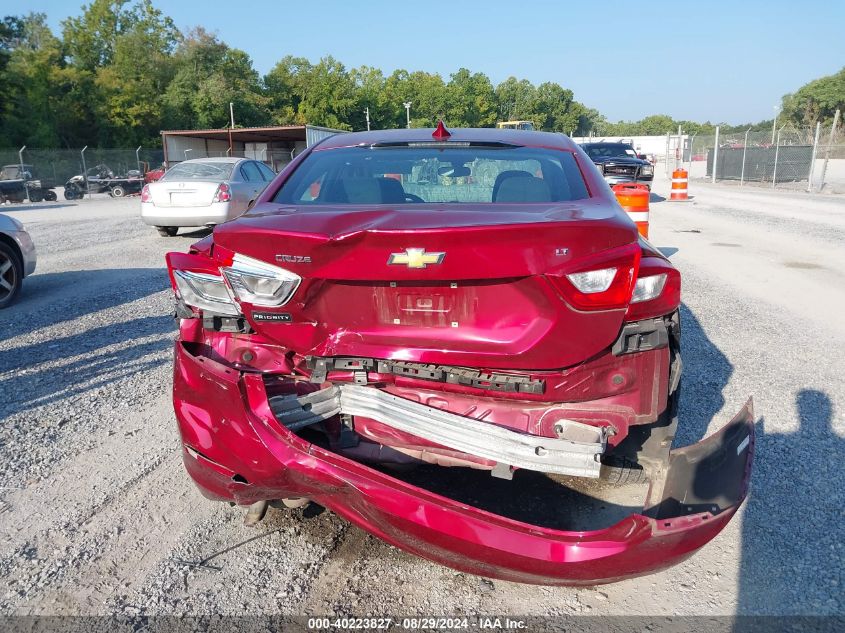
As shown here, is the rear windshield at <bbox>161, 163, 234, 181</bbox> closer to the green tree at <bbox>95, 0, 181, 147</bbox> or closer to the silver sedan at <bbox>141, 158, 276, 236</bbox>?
the silver sedan at <bbox>141, 158, 276, 236</bbox>

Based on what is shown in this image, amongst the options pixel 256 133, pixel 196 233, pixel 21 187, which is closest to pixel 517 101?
pixel 256 133

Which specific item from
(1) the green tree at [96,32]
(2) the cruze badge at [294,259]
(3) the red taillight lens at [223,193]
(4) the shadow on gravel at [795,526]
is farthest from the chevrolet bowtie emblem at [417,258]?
(1) the green tree at [96,32]

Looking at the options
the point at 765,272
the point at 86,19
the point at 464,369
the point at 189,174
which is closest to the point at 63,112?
the point at 86,19

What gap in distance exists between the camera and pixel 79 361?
544 cm

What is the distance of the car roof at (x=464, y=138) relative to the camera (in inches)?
143

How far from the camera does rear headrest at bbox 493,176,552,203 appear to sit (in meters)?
3.08

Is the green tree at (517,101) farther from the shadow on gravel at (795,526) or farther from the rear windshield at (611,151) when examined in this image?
the shadow on gravel at (795,526)

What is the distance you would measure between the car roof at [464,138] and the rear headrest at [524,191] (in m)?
0.46

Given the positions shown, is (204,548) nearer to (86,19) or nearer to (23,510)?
(23,510)

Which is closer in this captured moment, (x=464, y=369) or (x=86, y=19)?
(x=464, y=369)

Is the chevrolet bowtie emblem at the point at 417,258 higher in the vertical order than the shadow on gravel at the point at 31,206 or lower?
higher

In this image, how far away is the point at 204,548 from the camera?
292 centimetres

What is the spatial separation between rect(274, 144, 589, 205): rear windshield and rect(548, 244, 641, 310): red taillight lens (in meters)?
0.74

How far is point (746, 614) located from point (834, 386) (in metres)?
2.92
